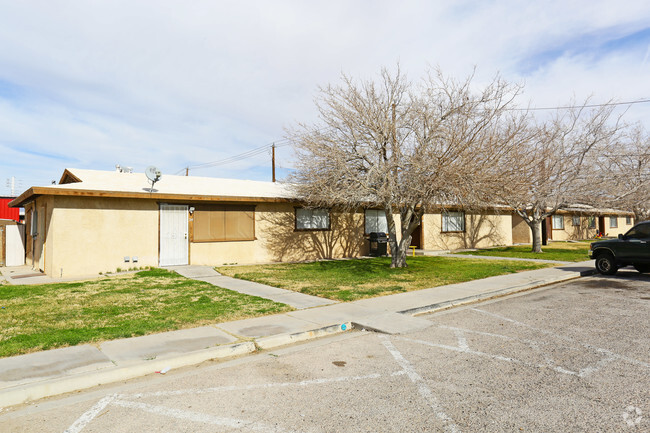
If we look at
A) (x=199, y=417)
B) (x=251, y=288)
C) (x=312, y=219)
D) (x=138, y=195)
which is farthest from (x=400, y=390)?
(x=312, y=219)

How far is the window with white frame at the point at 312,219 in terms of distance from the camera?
749 inches

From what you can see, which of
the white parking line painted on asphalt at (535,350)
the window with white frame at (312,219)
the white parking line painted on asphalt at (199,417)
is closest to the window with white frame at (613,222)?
the window with white frame at (312,219)

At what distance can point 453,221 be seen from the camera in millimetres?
26250

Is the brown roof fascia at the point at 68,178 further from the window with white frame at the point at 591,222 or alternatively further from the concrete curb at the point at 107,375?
the window with white frame at the point at 591,222

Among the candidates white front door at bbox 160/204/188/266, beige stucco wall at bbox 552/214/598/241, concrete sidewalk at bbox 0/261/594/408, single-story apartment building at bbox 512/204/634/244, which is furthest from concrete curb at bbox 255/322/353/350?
beige stucco wall at bbox 552/214/598/241

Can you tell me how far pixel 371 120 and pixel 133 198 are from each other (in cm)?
899

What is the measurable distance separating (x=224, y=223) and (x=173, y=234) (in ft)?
6.78

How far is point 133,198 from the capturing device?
14.7 meters

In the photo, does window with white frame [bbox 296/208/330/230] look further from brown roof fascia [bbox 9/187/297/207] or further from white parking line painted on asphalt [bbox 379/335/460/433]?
white parking line painted on asphalt [bbox 379/335/460/433]

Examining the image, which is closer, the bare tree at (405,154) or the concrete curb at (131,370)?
the concrete curb at (131,370)

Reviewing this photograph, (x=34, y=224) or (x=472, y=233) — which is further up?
(x=34, y=224)

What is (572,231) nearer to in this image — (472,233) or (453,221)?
(472,233)

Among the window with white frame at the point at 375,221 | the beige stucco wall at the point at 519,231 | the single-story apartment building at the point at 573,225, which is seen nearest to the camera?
the window with white frame at the point at 375,221

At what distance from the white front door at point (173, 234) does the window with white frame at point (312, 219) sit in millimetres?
5219
